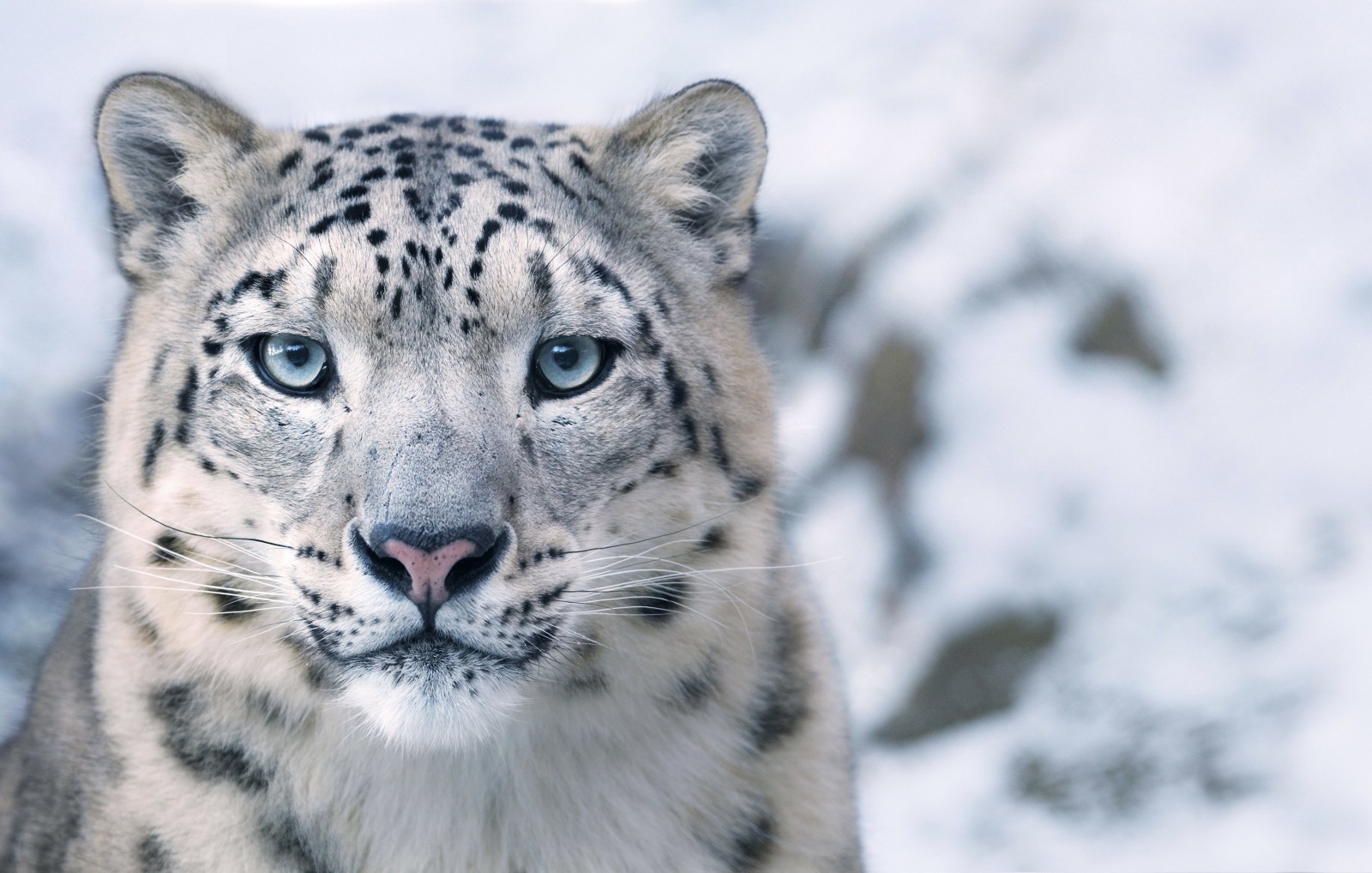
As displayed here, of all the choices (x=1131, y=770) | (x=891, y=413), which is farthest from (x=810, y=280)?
(x=1131, y=770)

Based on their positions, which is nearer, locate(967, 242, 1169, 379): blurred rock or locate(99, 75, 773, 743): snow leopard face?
locate(99, 75, 773, 743): snow leopard face

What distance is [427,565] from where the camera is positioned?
1.73 meters

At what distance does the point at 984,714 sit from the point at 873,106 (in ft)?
8.32

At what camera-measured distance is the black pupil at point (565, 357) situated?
2.02m

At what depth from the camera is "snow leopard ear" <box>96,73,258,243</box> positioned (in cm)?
220

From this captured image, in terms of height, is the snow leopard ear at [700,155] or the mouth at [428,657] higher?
the snow leopard ear at [700,155]

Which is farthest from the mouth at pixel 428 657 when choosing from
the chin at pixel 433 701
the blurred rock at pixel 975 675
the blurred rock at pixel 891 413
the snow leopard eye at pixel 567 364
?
the blurred rock at pixel 891 413

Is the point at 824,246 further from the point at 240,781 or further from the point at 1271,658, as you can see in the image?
the point at 240,781

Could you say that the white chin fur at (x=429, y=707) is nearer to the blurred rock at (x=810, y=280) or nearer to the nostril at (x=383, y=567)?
the nostril at (x=383, y=567)

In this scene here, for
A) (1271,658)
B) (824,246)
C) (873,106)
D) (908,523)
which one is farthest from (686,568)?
(873,106)

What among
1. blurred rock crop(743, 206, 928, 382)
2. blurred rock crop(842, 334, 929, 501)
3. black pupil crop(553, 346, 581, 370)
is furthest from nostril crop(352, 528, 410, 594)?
blurred rock crop(743, 206, 928, 382)

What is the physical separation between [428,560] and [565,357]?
0.42 m

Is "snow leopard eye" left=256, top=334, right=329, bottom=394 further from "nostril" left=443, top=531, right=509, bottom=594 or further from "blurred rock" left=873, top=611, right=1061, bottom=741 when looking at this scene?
"blurred rock" left=873, top=611, right=1061, bottom=741

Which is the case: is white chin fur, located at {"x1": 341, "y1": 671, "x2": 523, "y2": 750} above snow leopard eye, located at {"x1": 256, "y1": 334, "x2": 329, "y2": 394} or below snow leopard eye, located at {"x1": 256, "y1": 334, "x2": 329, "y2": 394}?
below
